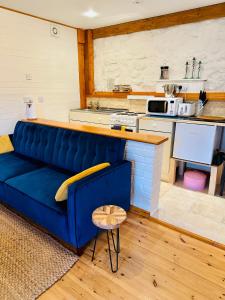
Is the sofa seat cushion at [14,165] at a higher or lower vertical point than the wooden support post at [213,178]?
higher

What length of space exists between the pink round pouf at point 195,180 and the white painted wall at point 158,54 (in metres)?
1.37

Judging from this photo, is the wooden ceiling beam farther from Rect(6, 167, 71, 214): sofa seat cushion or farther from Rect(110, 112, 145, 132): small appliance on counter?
Rect(6, 167, 71, 214): sofa seat cushion

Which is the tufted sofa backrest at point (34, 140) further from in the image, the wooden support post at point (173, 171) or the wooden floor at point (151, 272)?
the wooden support post at point (173, 171)

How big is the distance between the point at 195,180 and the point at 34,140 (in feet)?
7.89

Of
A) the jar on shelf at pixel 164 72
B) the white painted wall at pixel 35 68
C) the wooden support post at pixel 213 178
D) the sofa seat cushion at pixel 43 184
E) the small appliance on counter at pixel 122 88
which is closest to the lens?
the sofa seat cushion at pixel 43 184

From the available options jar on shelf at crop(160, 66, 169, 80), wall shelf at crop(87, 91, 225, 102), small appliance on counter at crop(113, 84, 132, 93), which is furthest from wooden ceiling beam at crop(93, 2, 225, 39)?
wall shelf at crop(87, 91, 225, 102)

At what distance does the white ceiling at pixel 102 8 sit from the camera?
2989 millimetres

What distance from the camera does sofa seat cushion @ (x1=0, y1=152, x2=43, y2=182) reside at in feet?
7.95

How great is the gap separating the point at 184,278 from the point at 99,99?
12.8 ft

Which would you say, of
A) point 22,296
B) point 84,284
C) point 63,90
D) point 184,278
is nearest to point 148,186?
point 184,278

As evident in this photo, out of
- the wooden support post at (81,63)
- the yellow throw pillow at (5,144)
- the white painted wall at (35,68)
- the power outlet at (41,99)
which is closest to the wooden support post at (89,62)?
the wooden support post at (81,63)

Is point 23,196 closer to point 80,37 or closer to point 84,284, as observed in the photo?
point 84,284

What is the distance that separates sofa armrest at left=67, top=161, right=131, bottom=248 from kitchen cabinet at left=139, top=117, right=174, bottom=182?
1342 mm

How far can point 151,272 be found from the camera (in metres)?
1.66
